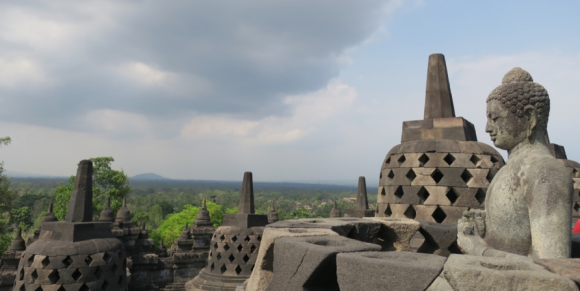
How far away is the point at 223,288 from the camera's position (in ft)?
29.0

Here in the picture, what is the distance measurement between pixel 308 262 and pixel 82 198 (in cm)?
Answer: 547

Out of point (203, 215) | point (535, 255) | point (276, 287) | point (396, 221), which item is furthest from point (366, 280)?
point (203, 215)

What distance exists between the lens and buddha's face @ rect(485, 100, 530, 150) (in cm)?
253

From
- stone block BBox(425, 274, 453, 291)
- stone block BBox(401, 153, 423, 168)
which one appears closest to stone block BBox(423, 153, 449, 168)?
stone block BBox(401, 153, 423, 168)

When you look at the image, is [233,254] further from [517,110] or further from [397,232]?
[517,110]

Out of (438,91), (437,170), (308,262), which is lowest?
(308,262)

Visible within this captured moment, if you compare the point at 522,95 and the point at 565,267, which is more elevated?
the point at 522,95

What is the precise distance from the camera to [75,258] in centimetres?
560

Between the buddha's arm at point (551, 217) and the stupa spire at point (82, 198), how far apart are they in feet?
20.7

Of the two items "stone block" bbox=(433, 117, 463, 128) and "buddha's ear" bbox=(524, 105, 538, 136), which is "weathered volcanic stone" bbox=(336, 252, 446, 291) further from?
"stone block" bbox=(433, 117, 463, 128)

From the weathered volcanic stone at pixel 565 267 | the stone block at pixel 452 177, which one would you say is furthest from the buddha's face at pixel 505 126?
the stone block at pixel 452 177

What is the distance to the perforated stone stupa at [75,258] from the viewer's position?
5523 mm

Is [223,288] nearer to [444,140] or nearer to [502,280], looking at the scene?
[444,140]

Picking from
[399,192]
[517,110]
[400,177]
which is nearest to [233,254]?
[399,192]
